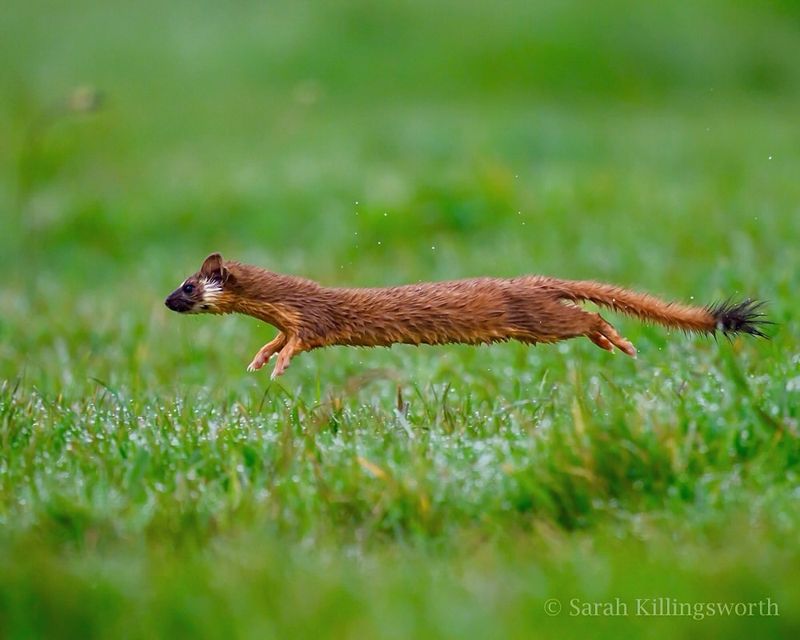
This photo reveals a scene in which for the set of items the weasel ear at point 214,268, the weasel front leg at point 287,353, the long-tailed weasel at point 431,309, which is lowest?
the weasel front leg at point 287,353

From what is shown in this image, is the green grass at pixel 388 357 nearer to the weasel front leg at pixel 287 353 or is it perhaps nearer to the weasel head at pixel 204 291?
the weasel front leg at pixel 287 353

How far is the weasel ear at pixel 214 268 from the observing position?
4422 mm

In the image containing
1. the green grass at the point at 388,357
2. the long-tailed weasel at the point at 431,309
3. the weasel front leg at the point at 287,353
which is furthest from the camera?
the long-tailed weasel at the point at 431,309

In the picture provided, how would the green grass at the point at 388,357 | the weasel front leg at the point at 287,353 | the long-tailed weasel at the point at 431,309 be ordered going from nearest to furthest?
the green grass at the point at 388,357 < the weasel front leg at the point at 287,353 < the long-tailed weasel at the point at 431,309

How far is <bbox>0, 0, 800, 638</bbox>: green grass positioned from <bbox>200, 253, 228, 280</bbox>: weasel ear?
21.8 inches

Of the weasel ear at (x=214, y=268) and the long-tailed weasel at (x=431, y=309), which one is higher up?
the weasel ear at (x=214, y=268)

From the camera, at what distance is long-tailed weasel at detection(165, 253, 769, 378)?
4398 millimetres

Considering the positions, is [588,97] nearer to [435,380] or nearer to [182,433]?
[435,380]

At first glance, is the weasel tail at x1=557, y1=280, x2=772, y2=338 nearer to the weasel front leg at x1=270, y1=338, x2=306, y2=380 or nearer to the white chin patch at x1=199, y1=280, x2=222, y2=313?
the weasel front leg at x1=270, y1=338, x2=306, y2=380

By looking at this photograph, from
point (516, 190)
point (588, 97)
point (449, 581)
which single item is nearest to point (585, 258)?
point (516, 190)

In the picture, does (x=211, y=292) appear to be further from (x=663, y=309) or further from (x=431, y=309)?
(x=663, y=309)

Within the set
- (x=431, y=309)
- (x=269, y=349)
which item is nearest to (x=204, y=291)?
(x=269, y=349)

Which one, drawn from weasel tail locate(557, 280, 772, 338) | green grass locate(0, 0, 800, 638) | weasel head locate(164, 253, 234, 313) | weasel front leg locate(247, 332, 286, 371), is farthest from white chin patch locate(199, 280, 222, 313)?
weasel tail locate(557, 280, 772, 338)

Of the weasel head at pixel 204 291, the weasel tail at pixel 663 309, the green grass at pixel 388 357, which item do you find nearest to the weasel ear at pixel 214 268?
the weasel head at pixel 204 291
